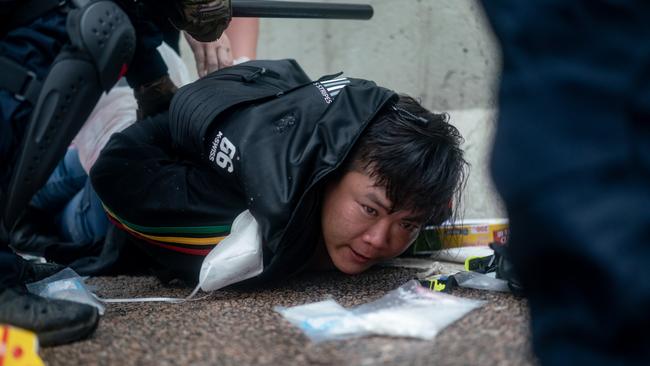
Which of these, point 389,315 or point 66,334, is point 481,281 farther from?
point 66,334

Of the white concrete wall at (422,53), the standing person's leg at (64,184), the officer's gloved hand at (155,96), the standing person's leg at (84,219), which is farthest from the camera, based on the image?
the white concrete wall at (422,53)

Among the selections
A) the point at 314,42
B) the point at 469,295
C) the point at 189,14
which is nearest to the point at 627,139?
the point at 469,295

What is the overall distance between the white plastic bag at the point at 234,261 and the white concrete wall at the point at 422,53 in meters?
1.23

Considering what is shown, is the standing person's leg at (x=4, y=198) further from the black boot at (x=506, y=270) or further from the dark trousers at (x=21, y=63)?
the black boot at (x=506, y=270)

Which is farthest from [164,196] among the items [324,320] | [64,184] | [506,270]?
[64,184]

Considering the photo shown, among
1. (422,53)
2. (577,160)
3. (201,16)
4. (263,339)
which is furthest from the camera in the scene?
(422,53)

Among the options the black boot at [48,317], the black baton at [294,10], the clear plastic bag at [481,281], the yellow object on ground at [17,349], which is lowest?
the clear plastic bag at [481,281]

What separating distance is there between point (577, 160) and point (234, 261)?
0.82 metres

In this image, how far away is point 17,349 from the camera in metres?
0.92

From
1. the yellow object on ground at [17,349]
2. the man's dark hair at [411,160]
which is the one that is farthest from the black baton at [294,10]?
the yellow object on ground at [17,349]

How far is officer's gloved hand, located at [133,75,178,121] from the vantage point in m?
1.71

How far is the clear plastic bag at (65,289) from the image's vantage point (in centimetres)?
131

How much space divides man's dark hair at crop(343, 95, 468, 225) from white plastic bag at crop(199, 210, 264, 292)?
0.22 m

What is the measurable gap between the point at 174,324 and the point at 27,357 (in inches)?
11.5
